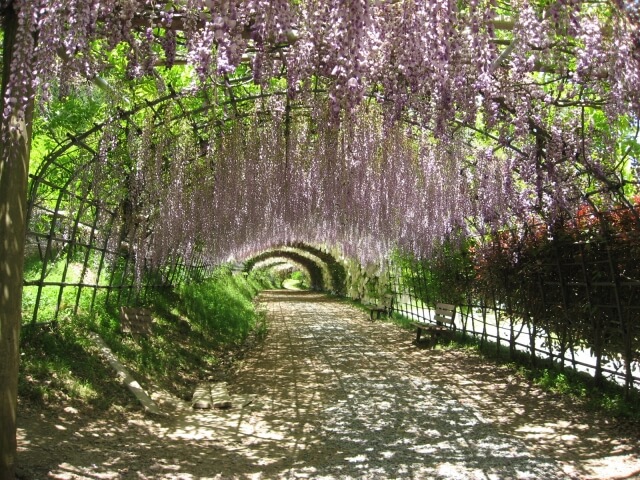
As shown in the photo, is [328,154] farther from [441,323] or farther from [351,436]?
[441,323]

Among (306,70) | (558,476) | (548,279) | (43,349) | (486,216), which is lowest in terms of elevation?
(558,476)

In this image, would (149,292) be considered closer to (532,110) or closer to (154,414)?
(154,414)

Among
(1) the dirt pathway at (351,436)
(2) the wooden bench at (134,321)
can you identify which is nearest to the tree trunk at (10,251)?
(1) the dirt pathway at (351,436)

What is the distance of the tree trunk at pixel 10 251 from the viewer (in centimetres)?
325

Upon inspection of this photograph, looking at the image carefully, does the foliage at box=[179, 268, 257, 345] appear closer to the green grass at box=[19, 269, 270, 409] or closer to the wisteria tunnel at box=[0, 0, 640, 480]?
the green grass at box=[19, 269, 270, 409]

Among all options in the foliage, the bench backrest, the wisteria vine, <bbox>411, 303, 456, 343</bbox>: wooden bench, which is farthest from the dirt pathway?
the foliage

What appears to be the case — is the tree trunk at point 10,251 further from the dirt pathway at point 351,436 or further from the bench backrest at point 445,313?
the bench backrest at point 445,313

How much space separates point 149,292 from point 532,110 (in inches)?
277

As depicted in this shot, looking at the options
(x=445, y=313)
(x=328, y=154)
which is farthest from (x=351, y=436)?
(x=445, y=313)

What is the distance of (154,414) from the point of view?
518 cm

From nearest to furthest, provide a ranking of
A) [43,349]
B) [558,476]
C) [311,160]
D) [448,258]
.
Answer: [558,476] → [43,349] → [311,160] → [448,258]

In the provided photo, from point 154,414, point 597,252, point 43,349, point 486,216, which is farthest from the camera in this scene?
point 486,216

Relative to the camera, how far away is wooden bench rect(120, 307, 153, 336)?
24.6ft

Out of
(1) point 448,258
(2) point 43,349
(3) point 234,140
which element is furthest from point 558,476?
(1) point 448,258
